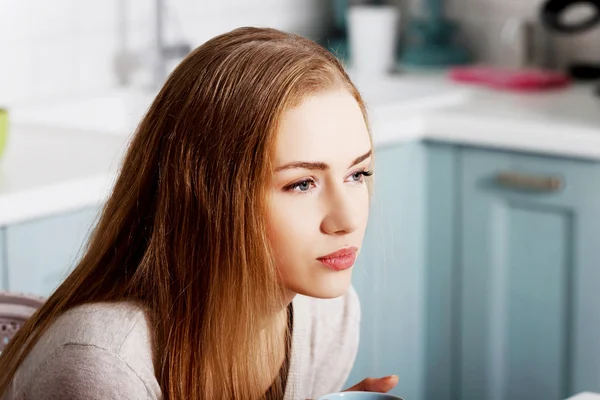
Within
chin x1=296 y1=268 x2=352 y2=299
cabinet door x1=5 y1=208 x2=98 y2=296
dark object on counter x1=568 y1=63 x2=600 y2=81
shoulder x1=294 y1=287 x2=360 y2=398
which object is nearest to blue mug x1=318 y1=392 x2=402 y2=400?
chin x1=296 y1=268 x2=352 y2=299

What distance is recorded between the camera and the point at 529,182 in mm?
2307

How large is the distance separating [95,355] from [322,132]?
0.88 feet

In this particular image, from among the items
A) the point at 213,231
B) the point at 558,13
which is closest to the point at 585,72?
the point at 558,13

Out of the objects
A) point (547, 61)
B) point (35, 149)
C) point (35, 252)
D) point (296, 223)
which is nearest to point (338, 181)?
point (296, 223)

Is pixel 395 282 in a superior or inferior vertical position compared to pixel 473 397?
superior

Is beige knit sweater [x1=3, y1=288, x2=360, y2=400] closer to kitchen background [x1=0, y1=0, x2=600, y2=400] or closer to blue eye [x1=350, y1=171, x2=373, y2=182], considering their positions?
blue eye [x1=350, y1=171, x2=373, y2=182]

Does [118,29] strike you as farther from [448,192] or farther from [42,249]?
[42,249]

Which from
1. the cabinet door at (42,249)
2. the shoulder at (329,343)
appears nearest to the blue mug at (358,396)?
the shoulder at (329,343)

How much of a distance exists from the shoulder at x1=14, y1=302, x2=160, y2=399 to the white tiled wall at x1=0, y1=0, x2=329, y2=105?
4.97 feet

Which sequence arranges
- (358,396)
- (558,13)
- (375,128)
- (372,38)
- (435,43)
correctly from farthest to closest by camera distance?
(435,43) < (372,38) < (558,13) < (375,128) < (358,396)

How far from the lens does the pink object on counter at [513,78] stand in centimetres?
272

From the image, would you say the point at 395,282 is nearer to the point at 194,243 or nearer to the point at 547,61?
the point at 547,61

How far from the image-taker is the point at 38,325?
99 cm

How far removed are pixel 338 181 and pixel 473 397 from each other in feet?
5.58
